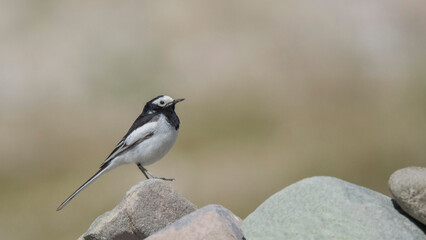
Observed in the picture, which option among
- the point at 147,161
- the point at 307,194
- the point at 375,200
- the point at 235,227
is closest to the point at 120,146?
the point at 147,161

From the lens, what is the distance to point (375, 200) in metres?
9.36

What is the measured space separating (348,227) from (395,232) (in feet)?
2.24

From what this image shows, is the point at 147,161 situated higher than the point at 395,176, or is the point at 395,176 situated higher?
the point at 147,161

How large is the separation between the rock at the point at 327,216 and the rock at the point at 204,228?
11.6 inches

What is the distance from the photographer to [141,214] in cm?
1056

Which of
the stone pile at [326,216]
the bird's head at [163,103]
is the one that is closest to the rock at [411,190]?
the stone pile at [326,216]

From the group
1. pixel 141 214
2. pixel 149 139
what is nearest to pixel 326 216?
pixel 141 214

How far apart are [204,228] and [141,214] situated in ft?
5.74

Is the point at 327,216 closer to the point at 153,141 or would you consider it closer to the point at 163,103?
the point at 153,141

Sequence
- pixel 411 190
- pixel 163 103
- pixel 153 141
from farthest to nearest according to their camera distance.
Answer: pixel 163 103
pixel 153 141
pixel 411 190

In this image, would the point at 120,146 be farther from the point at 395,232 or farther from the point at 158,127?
the point at 395,232

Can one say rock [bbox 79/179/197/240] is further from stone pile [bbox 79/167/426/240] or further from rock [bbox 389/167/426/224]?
rock [bbox 389/167/426/224]

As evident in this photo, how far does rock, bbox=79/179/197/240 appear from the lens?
34.7 ft

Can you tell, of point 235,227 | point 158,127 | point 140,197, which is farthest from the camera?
point 158,127
